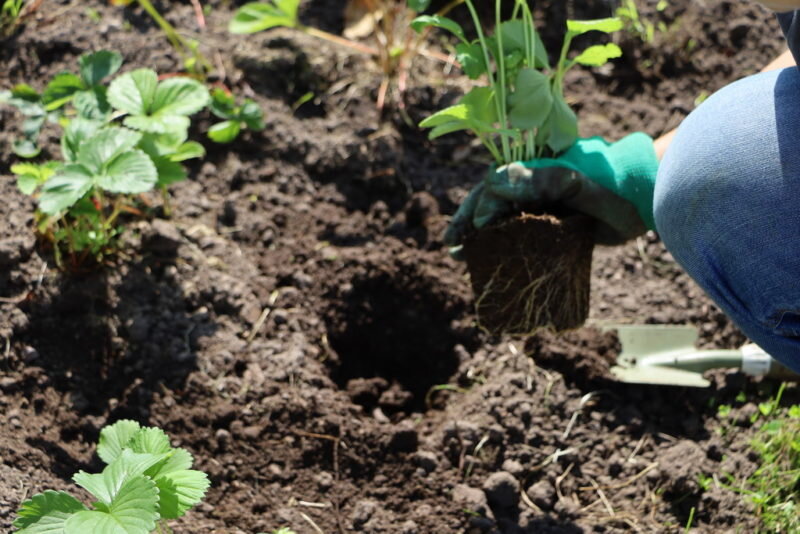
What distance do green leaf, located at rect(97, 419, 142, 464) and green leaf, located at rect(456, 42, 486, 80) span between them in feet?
2.89

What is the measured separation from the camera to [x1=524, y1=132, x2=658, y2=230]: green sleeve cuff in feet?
5.62

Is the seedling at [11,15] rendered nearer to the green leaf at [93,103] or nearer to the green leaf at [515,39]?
the green leaf at [93,103]

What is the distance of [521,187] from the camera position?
Answer: 66.4 inches

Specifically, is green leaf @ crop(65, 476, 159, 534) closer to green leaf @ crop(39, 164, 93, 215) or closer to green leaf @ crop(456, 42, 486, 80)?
green leaf @ crop(39, 164, 93, 215)

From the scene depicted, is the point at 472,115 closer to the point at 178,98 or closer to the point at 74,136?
the point at 178,98

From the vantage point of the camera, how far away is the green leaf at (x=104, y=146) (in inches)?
67.4

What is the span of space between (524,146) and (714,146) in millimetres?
476

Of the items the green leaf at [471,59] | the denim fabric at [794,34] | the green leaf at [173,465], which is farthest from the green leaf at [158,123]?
the denim fabric at [794,34]

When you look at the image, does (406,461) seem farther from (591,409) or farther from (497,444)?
(591,409)

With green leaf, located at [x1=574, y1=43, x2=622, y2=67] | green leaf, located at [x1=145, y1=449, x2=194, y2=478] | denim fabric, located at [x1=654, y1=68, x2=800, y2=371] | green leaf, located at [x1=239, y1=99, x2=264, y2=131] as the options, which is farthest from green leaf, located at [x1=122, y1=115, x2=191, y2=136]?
denim fabric, located at [x1=654, y1=68, x2=800, y2=371]

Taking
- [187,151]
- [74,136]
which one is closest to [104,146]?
[74,136]

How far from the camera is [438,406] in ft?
6.41

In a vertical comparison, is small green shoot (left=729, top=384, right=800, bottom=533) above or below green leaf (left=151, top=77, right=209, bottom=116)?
below

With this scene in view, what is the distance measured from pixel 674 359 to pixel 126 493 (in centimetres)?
121
